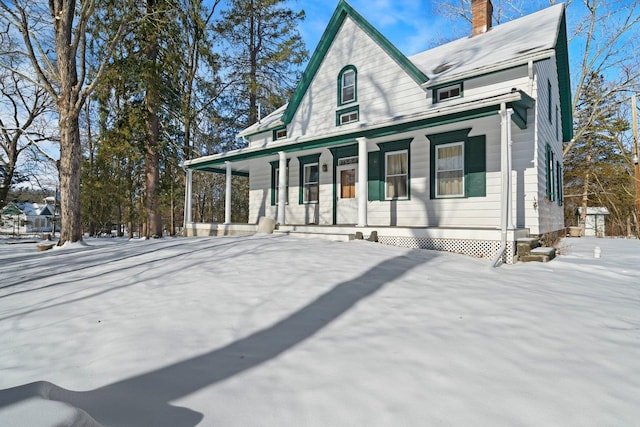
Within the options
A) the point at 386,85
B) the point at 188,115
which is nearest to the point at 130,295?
the point at 386,85

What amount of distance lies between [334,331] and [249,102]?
19.4 metres

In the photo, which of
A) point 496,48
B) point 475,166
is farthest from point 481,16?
point 475,166

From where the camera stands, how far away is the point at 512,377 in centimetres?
232

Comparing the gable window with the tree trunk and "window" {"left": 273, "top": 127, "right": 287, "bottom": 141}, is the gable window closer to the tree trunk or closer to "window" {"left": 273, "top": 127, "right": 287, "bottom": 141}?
"window" {"left": 273, "top": 127, "right": 287, "bottom": 141}

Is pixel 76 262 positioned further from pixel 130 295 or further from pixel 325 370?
pixel 325 370

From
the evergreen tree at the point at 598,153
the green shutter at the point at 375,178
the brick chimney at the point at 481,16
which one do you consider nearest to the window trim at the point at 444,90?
the green shutter at the point at 375,178

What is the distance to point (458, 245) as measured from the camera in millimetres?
7406

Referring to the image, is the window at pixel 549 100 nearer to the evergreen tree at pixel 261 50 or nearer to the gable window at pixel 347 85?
the gable window at pixel 347 85

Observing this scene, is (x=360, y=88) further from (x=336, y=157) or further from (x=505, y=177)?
(x=505, y=177)

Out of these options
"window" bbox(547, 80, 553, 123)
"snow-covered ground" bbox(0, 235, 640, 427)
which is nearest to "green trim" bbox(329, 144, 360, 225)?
"snow-covered ground" bbox(0, 235, 640, 427)

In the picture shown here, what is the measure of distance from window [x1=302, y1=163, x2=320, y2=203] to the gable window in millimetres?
2453

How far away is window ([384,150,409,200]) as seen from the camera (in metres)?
9.79

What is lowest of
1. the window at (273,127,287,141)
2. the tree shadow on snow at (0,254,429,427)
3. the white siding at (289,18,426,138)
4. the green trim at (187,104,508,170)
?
the tree shadow on snow at (0,254,429,427)

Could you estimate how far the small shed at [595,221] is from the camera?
21.8 meters
